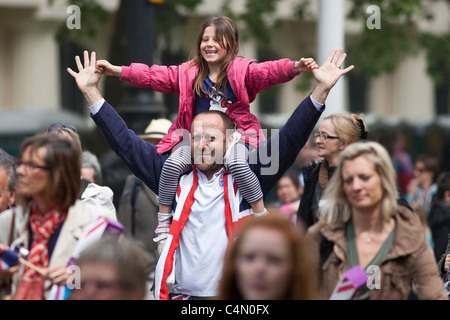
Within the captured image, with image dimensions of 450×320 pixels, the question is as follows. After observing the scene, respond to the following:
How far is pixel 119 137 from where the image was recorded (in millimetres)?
4988

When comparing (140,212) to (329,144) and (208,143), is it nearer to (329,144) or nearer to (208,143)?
(329,144)

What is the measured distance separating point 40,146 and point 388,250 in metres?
1.67

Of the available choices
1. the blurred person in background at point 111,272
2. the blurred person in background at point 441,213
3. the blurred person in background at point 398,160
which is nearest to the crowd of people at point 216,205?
the blurred person in background at point 111,272

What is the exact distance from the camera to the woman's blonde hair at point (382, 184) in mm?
3896

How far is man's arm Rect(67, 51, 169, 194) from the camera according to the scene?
4.95 metres

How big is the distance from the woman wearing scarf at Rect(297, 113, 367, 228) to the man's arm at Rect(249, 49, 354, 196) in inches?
22.5

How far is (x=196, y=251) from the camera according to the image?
475 centimetres

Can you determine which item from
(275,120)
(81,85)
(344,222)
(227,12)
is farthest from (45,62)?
(344,222)

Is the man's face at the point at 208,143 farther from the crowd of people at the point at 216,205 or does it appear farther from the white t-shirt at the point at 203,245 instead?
the white t-shirt at the point at 203,245

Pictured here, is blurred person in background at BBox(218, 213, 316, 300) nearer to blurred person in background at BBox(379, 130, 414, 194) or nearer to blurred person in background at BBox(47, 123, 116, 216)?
blurred person in background at BBox(47, 123, 116, 216)

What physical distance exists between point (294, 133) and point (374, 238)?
1096 mm

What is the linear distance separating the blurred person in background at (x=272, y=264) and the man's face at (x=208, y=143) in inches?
57.8
